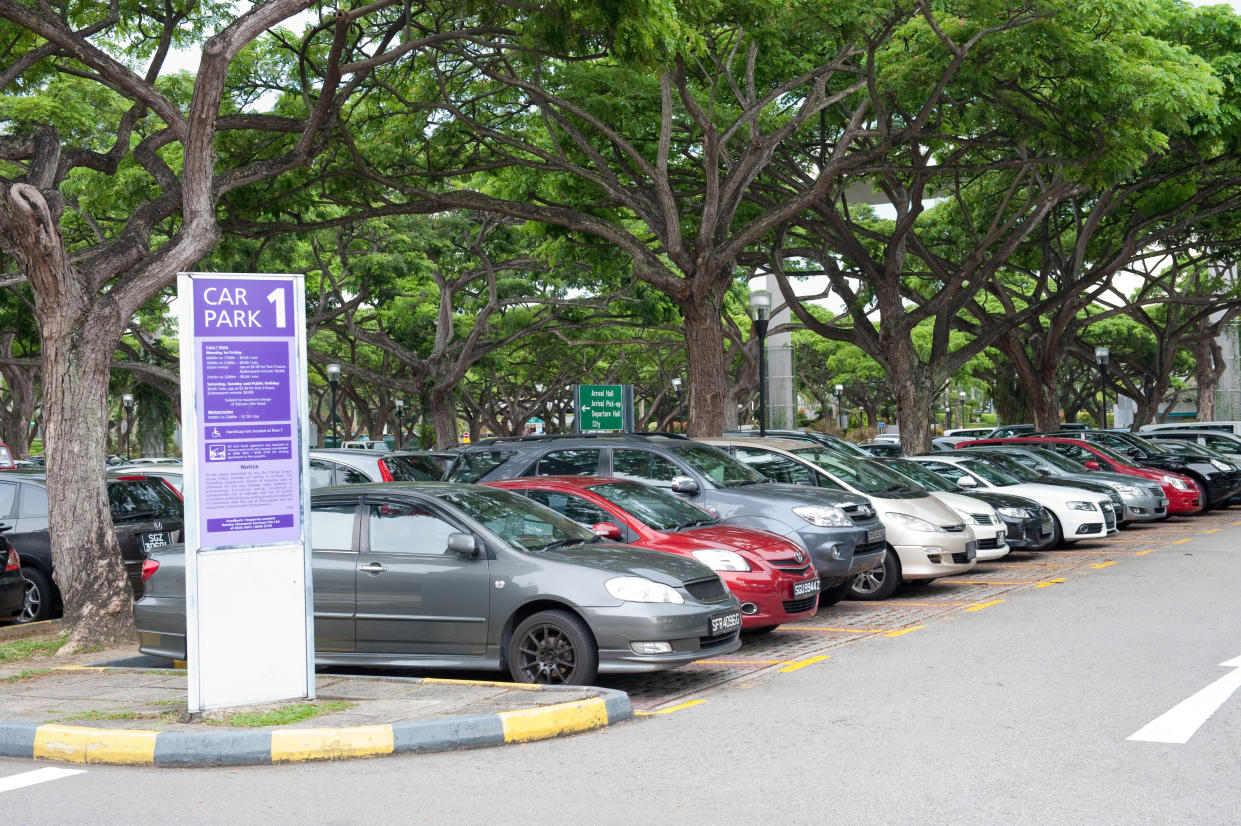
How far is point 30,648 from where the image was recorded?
35.1 feet

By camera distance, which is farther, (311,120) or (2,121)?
(2,121)

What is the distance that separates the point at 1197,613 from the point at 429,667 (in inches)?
275

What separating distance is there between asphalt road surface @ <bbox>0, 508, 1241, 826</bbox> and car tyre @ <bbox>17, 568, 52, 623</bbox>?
5.98 metres

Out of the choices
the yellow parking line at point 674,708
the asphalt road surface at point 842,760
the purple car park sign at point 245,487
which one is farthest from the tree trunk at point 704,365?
the purple car park sign at point 245,487

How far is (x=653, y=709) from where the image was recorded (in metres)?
8.08

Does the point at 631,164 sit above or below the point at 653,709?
above

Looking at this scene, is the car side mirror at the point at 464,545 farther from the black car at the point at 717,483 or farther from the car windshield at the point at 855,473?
the car windshield at the point at 855,473

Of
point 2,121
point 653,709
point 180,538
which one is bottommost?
point 653,709

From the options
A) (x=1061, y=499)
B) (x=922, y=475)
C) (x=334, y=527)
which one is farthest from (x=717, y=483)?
(x=1061, y=499)

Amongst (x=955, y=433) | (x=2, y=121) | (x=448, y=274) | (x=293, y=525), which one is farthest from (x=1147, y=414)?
(x=293, y=525)

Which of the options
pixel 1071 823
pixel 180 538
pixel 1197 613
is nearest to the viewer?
pixel 1071 823

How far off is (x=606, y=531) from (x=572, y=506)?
701mm

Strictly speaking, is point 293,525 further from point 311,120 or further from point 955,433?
point 955,433

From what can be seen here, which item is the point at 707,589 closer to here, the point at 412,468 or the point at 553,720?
the point at 553,720
